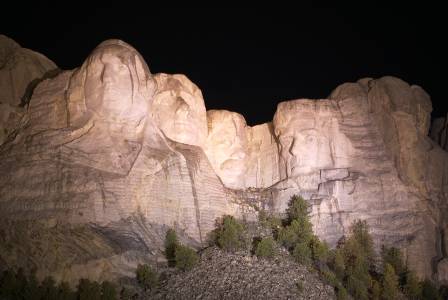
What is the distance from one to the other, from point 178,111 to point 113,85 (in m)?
5.93

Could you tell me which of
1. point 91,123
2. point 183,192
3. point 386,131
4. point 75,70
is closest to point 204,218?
point 183,192

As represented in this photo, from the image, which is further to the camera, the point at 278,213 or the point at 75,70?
the point at 278,213

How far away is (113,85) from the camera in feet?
127

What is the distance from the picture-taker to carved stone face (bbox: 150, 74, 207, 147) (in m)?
43.2

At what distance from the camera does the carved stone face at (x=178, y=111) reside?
43.2 m

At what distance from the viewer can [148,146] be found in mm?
39594

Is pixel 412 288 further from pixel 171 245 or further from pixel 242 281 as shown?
pixel 171 245

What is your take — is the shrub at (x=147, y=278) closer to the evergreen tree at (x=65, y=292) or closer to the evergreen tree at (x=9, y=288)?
the evergreen tree at (x=65, y=292)

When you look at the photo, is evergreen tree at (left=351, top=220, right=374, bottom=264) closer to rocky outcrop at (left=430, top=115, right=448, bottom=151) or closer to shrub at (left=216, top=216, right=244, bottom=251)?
shrub at (left=216, top=216, right=244, bottom=251)

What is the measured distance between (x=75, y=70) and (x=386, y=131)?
2059cm

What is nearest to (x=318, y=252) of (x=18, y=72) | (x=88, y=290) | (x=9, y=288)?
(x=88, y=290)

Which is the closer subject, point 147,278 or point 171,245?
point 147,278

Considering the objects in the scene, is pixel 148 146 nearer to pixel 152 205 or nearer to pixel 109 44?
pixel 152 205

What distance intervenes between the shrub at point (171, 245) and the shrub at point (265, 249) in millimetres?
4491
